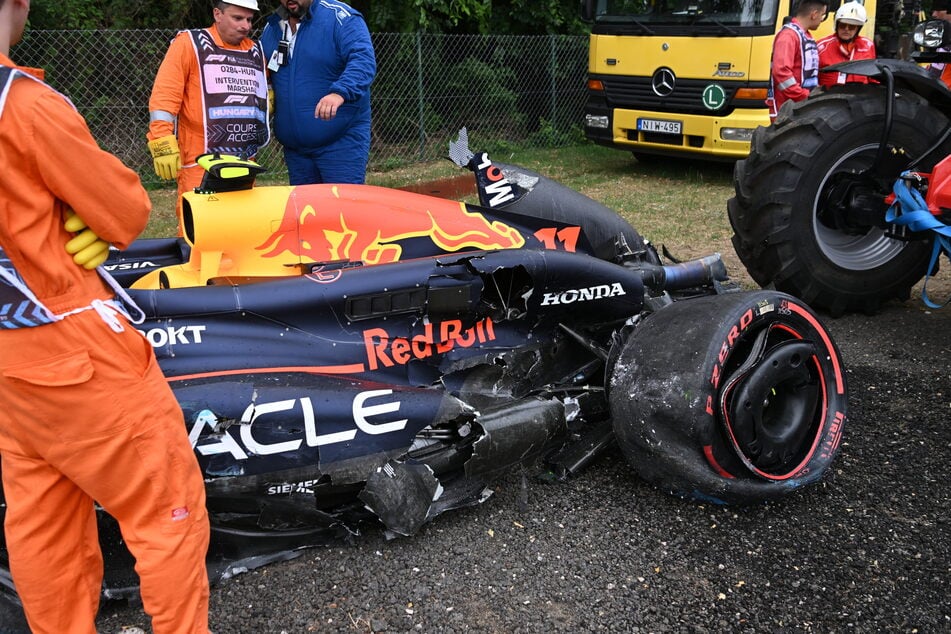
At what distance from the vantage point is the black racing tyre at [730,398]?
2.92 meters

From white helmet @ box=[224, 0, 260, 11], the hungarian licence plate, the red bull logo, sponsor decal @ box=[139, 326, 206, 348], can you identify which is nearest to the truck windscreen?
the hungarian licence plate

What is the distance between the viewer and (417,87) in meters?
11.6

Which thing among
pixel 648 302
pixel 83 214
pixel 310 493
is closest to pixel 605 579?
pixel 310 493

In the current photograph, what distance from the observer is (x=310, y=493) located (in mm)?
2781

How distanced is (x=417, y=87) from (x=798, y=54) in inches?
228

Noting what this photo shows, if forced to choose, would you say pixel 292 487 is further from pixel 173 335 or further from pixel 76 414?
pixel 76 414

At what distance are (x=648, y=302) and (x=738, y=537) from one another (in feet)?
3.67

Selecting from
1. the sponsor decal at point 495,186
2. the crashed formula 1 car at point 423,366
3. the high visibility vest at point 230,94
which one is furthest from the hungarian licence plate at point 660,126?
the crashed formula 1 car at point 423,366

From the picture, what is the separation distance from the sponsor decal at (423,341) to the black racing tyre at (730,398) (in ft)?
1.78

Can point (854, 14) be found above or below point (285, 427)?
above

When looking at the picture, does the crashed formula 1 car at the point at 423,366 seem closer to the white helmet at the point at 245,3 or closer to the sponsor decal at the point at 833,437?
the sponsor decal at the point at 833,437

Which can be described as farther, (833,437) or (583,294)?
(583,294)

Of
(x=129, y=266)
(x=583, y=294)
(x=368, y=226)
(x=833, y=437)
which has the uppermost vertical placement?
(x=368, y=226)

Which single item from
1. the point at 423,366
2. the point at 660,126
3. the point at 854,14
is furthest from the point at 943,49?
the point at 660,126
